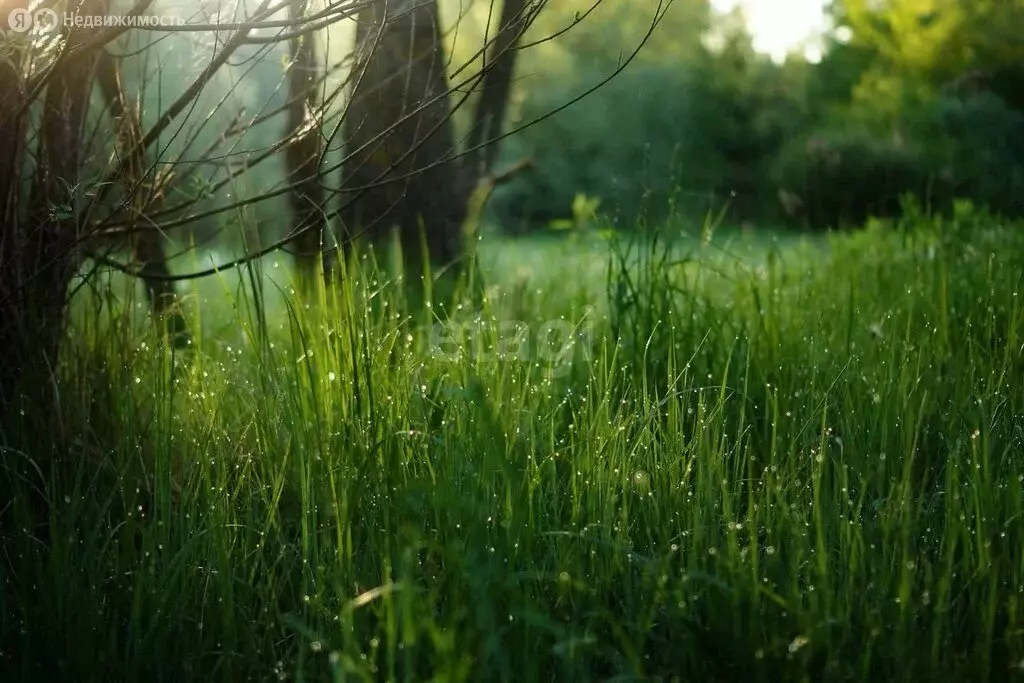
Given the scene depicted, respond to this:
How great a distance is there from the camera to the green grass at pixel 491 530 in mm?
1649

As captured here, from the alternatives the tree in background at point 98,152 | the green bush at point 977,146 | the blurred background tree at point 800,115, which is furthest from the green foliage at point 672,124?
the tree in background at point 98,152

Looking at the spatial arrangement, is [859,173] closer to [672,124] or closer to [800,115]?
[800,115]

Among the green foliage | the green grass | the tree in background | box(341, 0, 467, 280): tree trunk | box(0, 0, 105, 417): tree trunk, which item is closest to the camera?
the green grass

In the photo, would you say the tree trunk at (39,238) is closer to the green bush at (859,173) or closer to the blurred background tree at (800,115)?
the blurred background tree at (800,115)

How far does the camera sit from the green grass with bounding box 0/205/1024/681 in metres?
1.65

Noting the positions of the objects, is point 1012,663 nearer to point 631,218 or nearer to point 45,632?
point 45,632

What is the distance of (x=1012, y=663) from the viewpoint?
1.62m

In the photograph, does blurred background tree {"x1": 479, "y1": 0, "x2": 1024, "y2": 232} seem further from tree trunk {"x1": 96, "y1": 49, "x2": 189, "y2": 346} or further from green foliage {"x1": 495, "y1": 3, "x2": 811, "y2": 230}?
tree trunk {"x1": 96, "y1": 49, "x2": 189, "y2": 346}

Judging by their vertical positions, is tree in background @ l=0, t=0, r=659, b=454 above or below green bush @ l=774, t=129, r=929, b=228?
above

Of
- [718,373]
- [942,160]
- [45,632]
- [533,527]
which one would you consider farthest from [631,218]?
[942,160]

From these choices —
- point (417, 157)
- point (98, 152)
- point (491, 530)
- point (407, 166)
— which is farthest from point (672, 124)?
point (491, 530)

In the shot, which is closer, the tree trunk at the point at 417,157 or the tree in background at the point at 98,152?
the tree in background at the point at 98,152

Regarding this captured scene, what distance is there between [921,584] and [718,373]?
3.48 ft

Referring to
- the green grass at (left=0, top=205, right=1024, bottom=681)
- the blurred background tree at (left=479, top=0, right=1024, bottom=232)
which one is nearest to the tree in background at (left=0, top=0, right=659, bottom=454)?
the green grass at (left=0, top=205, right=1024, bottom=681)
